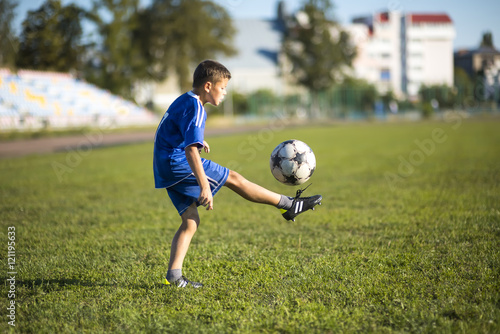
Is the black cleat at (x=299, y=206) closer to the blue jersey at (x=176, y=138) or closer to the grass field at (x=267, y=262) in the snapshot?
the grass field at (x=267, y=262)

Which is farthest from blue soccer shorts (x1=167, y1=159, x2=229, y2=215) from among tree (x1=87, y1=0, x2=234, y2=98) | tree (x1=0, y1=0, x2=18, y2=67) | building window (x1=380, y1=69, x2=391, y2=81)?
building window (x1=380, y1=69, x2=391, y2=81)

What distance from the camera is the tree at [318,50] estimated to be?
50031 mm

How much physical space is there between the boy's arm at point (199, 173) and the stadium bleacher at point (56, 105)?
2427 centimetres

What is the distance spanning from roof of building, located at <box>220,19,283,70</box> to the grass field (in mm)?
45262

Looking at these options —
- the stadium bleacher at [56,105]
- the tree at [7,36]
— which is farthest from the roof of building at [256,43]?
the tree at [7,36]

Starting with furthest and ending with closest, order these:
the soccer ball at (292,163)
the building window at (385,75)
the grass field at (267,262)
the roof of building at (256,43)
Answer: the building window at (385,75), the roof of building at (256,43), the soccer ball at (292,163), the grass field at (267,262)

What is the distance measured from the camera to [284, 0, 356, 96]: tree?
50.0m

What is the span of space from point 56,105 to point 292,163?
1107 inches

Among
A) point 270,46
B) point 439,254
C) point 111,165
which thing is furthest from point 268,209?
point 270,46

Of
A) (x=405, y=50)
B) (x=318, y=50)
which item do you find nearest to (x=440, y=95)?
(x=318, y=50)

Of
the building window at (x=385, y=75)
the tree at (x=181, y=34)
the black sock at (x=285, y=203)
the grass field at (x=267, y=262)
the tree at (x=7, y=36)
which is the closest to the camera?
the grass field at (x=267, y=262)

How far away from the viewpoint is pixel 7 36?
2780 centimetres

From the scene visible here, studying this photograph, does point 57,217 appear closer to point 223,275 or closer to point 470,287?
point 223,275

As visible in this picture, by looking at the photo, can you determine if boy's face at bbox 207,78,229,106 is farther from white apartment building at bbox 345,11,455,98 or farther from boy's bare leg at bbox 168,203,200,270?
white apartment building at bbox 345,11,455,98
